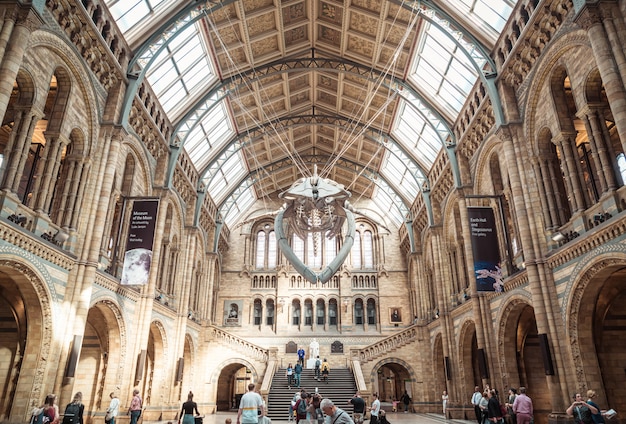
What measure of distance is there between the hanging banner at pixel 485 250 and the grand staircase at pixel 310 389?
1079cm

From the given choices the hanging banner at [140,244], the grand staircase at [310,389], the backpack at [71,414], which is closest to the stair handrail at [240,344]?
the grand staircase at [310,389]

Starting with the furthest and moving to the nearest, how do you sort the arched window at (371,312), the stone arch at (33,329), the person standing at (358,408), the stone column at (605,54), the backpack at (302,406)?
the arched window at (371,312)
the backpack at (302,406)
the person standing at (358,408)
the stone arch at (33,329)
the stone column at (605,54)

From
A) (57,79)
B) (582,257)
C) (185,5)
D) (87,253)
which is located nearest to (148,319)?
(87,253)

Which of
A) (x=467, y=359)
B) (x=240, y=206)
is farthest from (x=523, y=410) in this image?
(x=240, y=206)

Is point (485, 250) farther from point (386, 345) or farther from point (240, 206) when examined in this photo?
point (240, 206)

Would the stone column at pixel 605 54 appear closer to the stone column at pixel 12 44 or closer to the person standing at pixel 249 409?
the person standing at pixel 249 409

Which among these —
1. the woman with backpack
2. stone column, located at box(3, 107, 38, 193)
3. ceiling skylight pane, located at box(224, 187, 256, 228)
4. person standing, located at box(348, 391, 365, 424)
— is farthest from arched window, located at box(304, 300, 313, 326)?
stone column, located at box(3, 107, 38, 193)

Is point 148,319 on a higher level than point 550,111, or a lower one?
lower

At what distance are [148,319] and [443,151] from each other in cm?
1715

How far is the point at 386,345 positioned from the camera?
28.5 meters

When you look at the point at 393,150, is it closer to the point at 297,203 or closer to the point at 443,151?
the point at 443,151

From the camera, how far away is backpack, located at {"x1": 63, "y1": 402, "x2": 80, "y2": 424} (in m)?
9.01

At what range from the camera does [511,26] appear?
50.4ft

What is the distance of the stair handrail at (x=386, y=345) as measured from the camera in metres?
28.1
